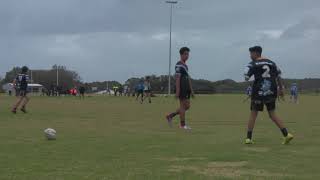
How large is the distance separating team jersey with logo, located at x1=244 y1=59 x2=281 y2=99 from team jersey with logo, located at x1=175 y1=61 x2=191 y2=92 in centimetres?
393

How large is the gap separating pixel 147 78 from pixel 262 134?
34489 millimetres

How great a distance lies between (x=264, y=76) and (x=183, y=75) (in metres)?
4.14


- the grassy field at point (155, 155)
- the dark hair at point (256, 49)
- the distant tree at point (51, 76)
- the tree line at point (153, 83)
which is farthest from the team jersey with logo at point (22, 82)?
the distant tree at point (51, 76)

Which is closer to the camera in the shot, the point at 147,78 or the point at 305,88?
the point at 147,78

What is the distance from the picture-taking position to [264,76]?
12078mm

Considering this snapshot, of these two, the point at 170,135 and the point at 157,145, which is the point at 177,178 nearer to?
the point at 157,145

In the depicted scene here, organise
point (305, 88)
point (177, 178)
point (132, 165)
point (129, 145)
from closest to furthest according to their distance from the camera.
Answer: point (177, 178), point (132, 165), point (129, 145), point (305, 88)

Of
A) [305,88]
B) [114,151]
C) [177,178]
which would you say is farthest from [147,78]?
[305,88]

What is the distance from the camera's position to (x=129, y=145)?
39.1ft

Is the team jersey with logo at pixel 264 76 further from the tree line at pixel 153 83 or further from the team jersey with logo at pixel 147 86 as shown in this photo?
the tree line at pixel 153 83

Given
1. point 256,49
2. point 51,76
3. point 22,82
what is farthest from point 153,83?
point 256,49

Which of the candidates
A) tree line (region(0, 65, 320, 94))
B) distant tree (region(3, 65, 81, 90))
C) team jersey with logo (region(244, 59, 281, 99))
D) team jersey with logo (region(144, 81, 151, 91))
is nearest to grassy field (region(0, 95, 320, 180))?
team jersey with logo (region(244, 59, 281, 99))

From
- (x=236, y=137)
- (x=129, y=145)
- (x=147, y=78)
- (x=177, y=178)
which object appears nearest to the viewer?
(x=177, y=178)

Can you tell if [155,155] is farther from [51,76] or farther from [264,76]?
[51,76]
